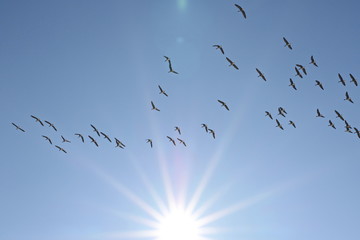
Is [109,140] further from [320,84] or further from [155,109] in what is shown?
[320,84]

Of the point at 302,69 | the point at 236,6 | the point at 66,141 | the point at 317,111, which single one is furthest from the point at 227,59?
the point at 66,141

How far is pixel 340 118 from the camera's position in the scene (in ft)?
280

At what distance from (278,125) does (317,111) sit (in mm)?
9210

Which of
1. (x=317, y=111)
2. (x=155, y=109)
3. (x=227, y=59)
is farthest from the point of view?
(x=317, y=111)

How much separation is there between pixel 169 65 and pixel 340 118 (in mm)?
37574

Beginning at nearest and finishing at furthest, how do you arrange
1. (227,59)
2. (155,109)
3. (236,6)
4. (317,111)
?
(236,6) → (227,59) → (155,109) → (317,111)

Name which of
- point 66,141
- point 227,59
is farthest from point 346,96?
point 66,141

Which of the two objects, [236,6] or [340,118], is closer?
[236,6]

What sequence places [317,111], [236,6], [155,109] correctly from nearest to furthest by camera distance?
[236,6] < [155,109] < [317,111]

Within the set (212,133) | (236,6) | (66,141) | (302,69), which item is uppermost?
(302,69)

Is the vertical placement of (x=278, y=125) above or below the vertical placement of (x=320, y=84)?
below

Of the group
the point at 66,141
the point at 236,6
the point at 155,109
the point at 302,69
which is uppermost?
the point at 302,69

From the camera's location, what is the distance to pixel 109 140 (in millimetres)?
84500

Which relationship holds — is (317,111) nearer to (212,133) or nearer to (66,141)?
(212,133)
